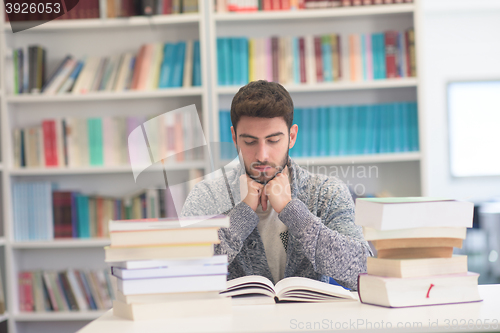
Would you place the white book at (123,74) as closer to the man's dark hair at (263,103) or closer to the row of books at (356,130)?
the row of books at (356,130)

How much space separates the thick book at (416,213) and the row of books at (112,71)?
1711mm

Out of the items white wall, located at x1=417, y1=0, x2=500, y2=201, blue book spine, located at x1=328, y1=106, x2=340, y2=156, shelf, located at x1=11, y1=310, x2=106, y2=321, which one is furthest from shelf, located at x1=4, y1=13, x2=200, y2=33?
white wall, located at x1=417, y1=0, x2=500, y2=201

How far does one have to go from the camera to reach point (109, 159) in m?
2.48

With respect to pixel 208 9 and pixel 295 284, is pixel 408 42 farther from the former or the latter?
pixel 295 284

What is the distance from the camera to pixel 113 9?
8.10ft

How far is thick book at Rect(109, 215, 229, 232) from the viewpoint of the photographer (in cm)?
87

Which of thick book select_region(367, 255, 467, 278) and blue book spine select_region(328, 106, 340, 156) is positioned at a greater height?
blue book spine select_region(328, 106, 340, 156)

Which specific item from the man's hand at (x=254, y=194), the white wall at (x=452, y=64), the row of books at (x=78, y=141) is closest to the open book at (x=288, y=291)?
the man's hand at (x=254, y=194)

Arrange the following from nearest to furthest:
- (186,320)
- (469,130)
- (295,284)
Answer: (186,320) → (295,284) → (469,130)

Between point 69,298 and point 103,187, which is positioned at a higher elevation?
point 103,187

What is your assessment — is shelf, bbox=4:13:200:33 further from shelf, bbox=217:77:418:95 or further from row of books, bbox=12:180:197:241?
row of books, bbox=12:180:197:241

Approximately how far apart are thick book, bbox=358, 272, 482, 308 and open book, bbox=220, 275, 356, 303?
0.09 m

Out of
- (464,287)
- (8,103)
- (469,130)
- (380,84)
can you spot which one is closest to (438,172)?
(469,130)

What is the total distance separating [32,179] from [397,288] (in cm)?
226
